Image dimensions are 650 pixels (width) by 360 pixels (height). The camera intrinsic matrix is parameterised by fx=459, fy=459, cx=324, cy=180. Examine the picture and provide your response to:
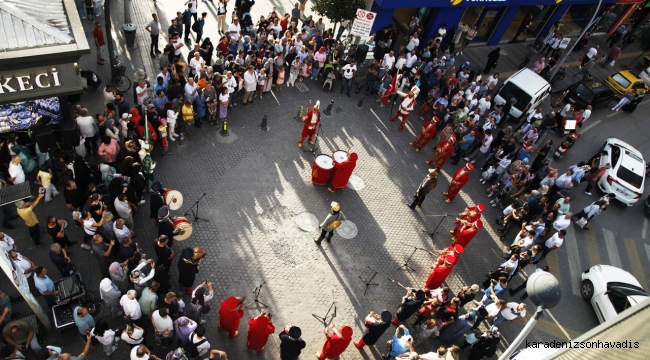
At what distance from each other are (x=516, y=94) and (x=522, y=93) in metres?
0.24

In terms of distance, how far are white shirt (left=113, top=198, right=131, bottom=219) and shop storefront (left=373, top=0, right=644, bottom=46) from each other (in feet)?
45.1

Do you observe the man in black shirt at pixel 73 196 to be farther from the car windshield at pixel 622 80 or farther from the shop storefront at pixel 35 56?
the car windshield at pixel 622 80

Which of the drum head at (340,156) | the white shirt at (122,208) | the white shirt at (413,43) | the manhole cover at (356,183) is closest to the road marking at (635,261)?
the manhole cover at (356,183)

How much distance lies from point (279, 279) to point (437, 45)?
1355 centimetres

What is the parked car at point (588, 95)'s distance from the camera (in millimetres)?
20844

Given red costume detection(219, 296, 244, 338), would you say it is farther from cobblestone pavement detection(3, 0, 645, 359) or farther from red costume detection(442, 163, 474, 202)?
red costume detection(442, 163, 474, 202)

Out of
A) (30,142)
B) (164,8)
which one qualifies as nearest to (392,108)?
(164,8)

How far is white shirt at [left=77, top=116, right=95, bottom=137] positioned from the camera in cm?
1216

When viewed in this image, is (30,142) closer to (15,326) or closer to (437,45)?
(15,326)

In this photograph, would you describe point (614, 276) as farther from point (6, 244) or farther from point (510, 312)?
point (6, 244)

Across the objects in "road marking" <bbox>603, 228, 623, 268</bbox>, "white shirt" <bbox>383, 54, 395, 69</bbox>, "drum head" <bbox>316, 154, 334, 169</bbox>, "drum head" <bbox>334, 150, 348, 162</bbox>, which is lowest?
"road marking" <bbox>603, 228, 623, 268</bbox>

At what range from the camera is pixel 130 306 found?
9.07 meters

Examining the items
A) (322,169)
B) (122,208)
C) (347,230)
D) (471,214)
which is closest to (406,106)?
(322,169)

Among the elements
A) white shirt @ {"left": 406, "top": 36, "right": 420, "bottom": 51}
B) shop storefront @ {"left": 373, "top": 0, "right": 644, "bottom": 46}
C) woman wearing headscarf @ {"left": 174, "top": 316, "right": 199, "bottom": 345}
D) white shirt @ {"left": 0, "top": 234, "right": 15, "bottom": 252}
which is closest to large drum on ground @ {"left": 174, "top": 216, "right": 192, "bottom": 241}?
woman wearing headscarf @ {"left": 174, "top": 316, "right": 199, "bottom": 345}
